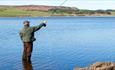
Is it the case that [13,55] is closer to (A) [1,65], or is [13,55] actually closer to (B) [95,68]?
(A) [1,65]

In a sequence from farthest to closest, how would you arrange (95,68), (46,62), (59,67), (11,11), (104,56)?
(11,11) → (104,56) → (46,62) → (59,67) → (95,68)

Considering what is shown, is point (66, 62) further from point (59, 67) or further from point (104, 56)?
point (104, 56)

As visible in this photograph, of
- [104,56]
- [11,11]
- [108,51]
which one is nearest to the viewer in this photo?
[104,56]

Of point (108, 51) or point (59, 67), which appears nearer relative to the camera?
point (59, 67)

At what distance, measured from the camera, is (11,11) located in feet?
568

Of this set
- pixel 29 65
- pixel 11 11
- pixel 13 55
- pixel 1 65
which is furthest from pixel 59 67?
pixel 11 11

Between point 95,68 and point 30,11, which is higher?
point 30,11

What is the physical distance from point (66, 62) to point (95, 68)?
20.3 ft

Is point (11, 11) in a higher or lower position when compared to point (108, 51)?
higher

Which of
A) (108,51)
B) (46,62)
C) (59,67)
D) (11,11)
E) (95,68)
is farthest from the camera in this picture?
(11,11)

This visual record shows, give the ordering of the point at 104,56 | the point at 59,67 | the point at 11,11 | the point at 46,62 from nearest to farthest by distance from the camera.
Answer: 1. the point at 59,67
2. the point at 46,62
3. the point at 104,56
4. the point at 11,11

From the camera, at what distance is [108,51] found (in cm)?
2589

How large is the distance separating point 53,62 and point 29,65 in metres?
1.74

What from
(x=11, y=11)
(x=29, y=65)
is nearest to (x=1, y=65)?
(x=29, y=65)
